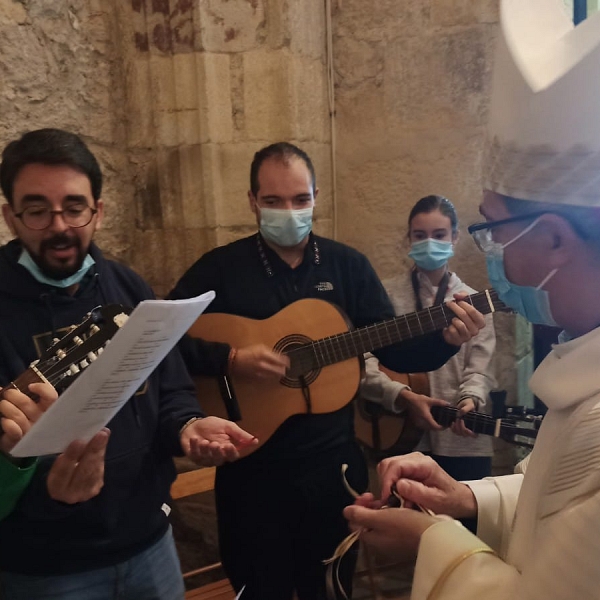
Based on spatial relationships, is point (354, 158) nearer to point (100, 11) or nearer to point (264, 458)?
point (100, 11)

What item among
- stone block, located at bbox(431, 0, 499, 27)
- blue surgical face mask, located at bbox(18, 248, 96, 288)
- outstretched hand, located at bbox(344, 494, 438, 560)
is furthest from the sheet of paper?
stone block, located at bbox(431, 0, 499, 27)

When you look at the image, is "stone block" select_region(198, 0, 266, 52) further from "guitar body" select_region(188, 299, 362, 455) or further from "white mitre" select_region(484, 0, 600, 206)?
"white mitre" select_region(484, 0, 600, 206)

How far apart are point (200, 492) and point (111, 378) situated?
1.51 meters

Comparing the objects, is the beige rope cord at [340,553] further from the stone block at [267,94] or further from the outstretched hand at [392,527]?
the stone block at [267,94]

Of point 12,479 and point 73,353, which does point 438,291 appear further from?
point 12,479

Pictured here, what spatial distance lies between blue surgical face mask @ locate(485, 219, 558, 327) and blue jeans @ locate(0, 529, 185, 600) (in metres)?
1.05

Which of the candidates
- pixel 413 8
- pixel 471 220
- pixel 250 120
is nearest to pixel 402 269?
pixel 471 220

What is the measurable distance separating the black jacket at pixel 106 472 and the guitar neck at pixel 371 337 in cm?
59

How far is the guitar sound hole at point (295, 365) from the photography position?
2.04 meters

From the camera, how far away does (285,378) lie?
6.72 ft

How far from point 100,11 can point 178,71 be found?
389 mm

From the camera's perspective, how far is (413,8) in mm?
2783

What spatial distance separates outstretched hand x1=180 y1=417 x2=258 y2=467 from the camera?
56.7 inches

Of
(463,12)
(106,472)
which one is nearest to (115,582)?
(106,472)
